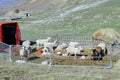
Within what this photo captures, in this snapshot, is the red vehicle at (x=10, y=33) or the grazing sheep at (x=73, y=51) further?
the red vehicle at (x=10, y=33)

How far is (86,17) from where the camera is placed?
60500mm

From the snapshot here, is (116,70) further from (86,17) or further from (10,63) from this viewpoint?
(86,17)

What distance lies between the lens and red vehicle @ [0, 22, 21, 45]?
112ft

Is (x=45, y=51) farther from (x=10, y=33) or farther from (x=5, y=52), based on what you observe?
(x=10, y=33)

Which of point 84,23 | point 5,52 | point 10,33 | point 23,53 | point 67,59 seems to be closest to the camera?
point 67,59

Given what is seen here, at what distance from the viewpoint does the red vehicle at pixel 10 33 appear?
3422cm

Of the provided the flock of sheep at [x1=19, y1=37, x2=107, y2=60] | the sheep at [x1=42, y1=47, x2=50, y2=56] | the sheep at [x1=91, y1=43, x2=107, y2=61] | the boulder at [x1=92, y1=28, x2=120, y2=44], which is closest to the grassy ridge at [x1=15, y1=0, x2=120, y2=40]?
the boulder at [x1=92, y1=28, x2=120, y2=44]

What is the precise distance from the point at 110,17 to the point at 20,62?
31.2 meters

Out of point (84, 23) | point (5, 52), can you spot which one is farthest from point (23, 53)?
point (84, 23)

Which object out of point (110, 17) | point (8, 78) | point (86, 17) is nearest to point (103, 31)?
point (8, 78)

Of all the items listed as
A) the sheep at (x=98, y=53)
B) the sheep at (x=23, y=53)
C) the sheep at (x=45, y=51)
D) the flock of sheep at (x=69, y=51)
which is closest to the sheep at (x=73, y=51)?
the flock of sheep at (x=69, y=51)

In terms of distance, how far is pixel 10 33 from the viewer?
1390 inches

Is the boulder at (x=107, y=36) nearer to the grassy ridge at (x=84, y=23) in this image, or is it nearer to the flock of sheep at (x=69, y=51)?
the flock of sheep at (x=69, y=51)

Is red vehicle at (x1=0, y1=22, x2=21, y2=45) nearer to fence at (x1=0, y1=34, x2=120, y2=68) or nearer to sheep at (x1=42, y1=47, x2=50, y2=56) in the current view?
fence at (x1=0, y1=34, x2=120, y2=68)
